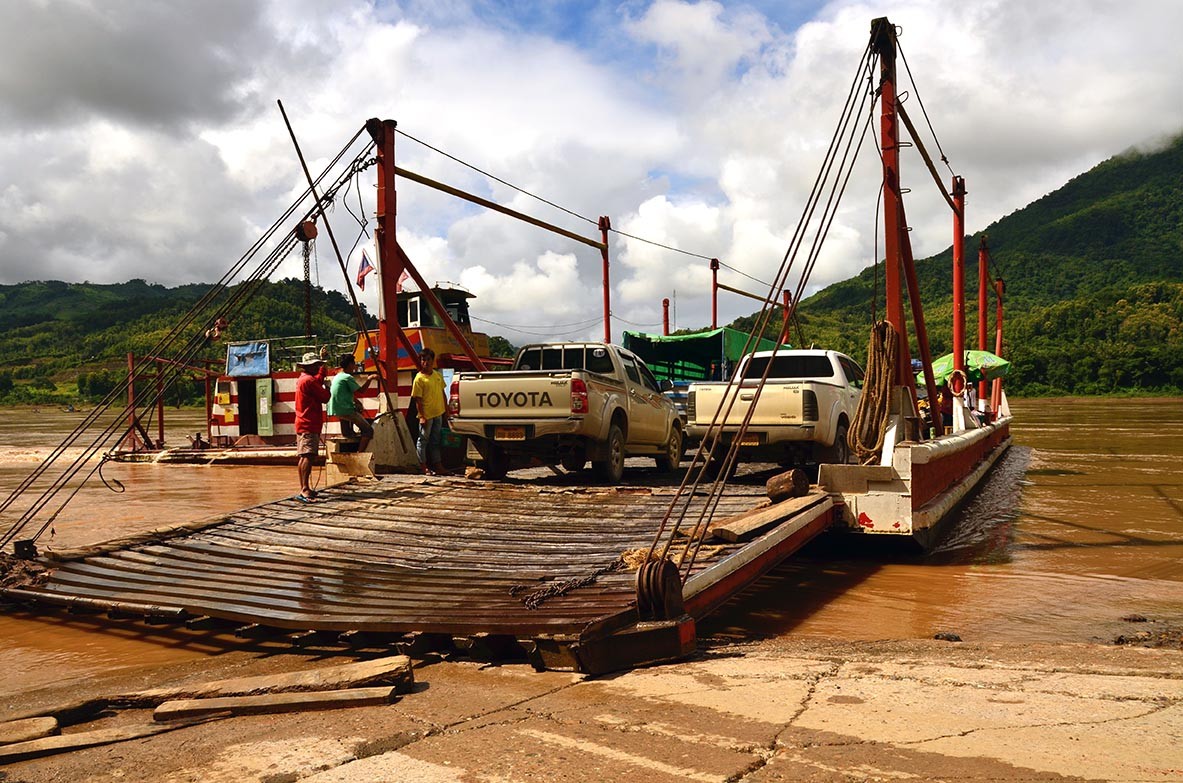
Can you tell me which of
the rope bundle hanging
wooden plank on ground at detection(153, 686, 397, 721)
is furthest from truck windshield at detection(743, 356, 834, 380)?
wooden plank on ground at detection(153, 686, 397, 721)

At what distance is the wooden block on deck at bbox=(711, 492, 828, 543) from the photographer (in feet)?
21.9

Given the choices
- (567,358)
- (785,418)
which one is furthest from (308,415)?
(785,418)

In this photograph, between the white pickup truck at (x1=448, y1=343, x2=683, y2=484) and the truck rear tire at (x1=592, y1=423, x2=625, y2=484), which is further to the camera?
the truck rear tire at (x1=592, y1=423, x2=625, y2=484)

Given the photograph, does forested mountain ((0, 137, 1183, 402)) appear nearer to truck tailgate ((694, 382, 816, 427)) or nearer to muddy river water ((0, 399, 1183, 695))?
muddy river water ((0, 399, 1183, 695))

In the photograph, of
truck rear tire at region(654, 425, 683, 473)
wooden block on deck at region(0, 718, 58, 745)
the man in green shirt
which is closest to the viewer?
wooden block on deck at region(0, 718, 58, 745)

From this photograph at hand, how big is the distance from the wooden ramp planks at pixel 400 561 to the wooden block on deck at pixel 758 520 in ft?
0.94

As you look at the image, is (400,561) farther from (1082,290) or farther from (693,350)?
(1082,290)

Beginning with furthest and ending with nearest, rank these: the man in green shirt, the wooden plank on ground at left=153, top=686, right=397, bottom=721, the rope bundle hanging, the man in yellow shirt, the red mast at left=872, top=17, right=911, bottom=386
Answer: the man in yellow shirt → the man in green shirt → the red mast at left=872, top=17, right=911, bottom=386 → the rope bundle hanging → the wooden plank on ground at left=153, top=686, right=397, bottom=721

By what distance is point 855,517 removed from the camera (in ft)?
27.7

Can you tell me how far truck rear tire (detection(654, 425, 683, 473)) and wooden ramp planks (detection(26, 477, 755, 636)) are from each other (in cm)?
427

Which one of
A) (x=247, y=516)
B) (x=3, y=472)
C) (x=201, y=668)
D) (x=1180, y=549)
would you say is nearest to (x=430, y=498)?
(x=247, y=516)

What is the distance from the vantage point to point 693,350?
24.6 meters

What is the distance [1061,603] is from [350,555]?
562 cm

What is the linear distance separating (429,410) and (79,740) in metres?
8.26
